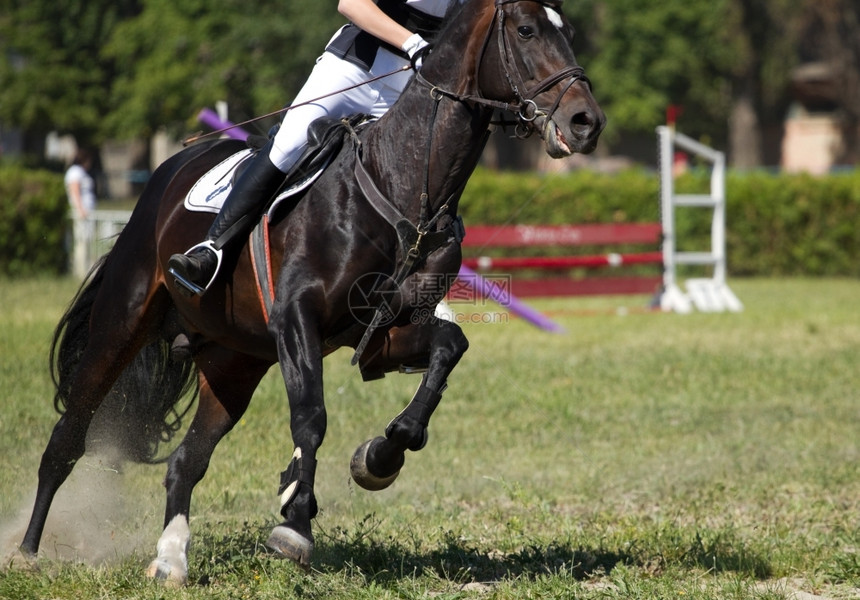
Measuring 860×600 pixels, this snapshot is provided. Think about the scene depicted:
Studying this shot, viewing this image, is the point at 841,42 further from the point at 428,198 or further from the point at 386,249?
the point at 386,249

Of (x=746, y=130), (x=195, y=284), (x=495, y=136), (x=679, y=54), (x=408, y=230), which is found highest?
(x=679, y=54)

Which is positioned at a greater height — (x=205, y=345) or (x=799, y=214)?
(x=205, y=345)

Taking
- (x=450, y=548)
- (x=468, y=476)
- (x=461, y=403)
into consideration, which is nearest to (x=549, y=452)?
(x=468, y=476)

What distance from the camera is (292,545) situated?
372cm

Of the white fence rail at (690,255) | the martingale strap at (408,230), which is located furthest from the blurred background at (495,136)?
the martingale strap at (408,230)

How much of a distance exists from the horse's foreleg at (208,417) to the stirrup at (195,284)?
1.84 feet

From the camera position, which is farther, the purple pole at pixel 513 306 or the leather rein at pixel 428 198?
the purple pole at pixel 513 306

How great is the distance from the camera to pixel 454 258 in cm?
427

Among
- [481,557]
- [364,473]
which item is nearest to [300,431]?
[364,473]

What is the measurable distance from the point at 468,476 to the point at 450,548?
Answer: 1873 millimetres

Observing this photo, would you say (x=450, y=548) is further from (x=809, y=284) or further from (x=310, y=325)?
(x=809, y=284)

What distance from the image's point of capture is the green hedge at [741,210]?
19.9 m

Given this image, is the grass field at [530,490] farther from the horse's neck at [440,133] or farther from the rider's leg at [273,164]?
the horse's neck at [440,133]

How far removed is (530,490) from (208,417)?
2.08 m
